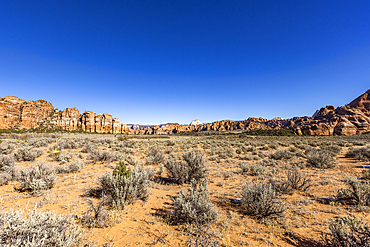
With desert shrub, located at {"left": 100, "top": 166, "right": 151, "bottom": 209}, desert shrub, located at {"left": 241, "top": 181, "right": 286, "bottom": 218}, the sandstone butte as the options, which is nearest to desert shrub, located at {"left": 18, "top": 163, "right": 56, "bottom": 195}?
desert shrub, located at {"left": 100, "top": 166, "right": 151, "bottom": 209}

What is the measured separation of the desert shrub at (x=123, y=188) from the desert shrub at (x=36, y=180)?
2.15 m

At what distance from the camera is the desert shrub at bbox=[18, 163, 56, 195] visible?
4.89 m

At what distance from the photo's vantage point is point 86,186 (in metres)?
5.79

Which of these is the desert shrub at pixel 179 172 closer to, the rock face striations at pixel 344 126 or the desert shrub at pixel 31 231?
the desert shrub at pixel 31 231

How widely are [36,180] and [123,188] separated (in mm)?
3180

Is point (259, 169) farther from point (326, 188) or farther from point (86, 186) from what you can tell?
point (86, 186)

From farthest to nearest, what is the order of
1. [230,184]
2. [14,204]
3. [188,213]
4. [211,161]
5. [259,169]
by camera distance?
[211,161] → [259,169] → [230,184] → [14,204] → [188,213]

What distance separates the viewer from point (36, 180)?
16.2 ft

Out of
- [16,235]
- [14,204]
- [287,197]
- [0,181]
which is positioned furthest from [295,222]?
[0,181]

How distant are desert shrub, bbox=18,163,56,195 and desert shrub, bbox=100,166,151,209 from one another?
2153mm

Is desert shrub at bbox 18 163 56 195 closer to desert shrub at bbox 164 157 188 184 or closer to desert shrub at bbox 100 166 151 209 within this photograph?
desert shrub at bbox 100 166 151 209

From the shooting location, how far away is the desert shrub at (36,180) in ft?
16.1

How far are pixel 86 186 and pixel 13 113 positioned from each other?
306 feet

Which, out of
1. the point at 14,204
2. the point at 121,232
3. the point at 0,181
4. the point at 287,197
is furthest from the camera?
the point at 0,181
